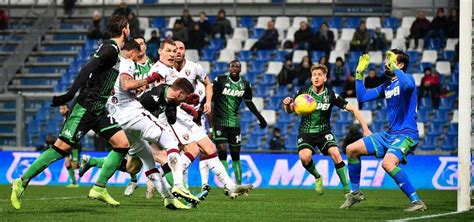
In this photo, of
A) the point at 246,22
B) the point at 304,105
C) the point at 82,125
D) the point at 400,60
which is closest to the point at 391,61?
the point at 400,60

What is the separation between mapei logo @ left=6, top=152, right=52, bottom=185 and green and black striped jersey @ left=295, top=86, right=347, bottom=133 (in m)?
11.1

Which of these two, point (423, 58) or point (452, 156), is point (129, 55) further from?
point (423, 58)

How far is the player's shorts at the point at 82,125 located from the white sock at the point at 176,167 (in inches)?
33.7

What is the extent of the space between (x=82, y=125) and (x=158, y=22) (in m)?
21.9

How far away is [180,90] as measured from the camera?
46.6 ft

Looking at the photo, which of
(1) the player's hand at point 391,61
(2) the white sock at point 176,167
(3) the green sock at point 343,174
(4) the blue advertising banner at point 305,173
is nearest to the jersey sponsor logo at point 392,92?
(1) the player's hand at point 391,61

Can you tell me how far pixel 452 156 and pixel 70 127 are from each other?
1501 cm

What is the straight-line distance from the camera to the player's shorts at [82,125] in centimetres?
1434

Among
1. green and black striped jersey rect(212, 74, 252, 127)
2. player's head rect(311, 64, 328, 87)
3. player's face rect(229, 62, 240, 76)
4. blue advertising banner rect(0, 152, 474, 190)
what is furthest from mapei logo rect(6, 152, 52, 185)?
player's head rect(311, 64, 328, 87)

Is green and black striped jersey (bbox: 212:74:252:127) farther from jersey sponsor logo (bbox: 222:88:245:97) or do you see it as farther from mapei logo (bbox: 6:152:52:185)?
mapei logo (bbox: 6:152:52:185)

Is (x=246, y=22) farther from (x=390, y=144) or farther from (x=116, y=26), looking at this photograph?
(x=116, y=26)

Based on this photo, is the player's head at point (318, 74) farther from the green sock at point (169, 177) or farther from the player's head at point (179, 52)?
the green sock at point (169, 177)

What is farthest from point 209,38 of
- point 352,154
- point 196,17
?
point 352,154

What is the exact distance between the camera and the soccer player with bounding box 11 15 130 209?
14211 millimetres
